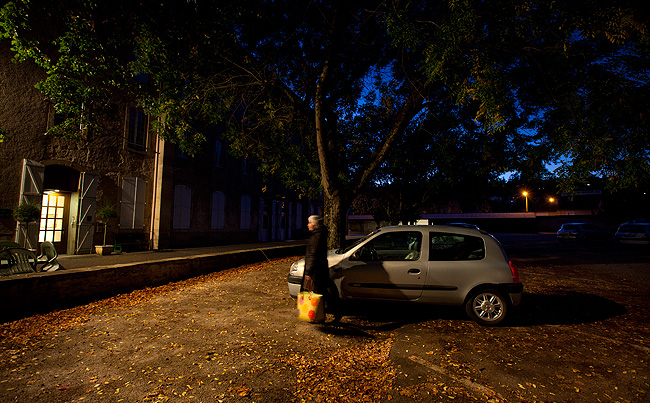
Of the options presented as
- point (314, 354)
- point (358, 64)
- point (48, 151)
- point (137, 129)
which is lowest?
point (314, 354)

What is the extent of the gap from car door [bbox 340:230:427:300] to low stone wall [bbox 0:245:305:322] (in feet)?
15.7

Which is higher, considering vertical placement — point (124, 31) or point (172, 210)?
point (124, 31)

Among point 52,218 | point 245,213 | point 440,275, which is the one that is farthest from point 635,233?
point 52,218

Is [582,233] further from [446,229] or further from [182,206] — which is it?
[182,206]

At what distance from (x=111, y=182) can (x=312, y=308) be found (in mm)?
12509

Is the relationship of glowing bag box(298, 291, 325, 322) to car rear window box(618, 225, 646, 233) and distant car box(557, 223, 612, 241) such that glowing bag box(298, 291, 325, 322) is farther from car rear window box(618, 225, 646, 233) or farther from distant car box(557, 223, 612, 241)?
distant car box(557, 223, 612, 241)

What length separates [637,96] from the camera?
24.9 feet

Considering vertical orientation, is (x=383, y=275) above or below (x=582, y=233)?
below

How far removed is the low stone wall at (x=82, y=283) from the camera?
16.6 ft

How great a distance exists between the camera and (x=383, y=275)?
5.25 metres

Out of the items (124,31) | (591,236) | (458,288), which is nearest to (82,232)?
(124,31)

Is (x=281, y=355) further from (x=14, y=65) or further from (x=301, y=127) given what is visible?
(x=14, y=65)

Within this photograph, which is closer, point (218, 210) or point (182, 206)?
point (182, 206)

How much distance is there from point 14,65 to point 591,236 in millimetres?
36170
